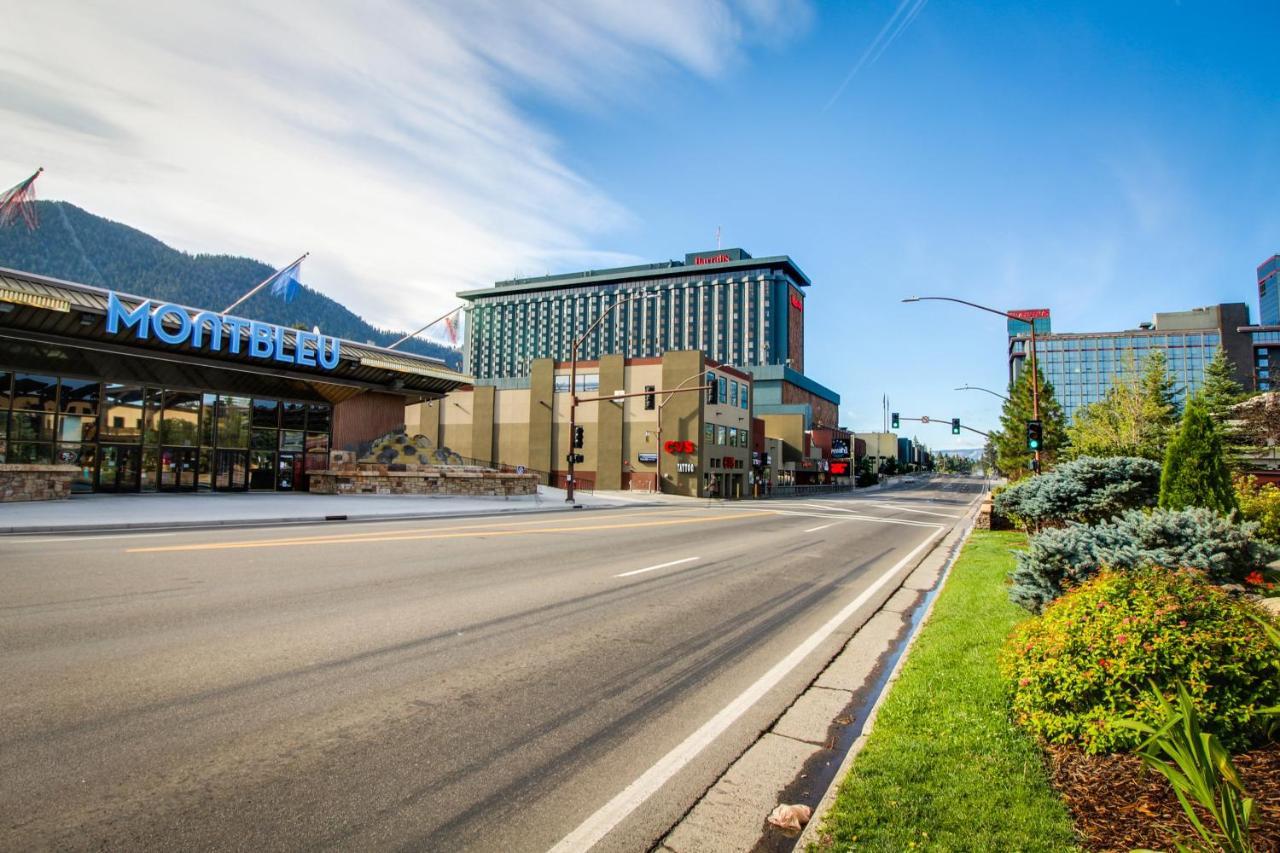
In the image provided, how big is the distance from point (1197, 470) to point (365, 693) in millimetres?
13898

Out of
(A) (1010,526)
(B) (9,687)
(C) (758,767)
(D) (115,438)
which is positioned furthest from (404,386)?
(C) (758,767)

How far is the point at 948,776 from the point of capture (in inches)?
148

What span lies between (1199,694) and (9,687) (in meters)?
8.02

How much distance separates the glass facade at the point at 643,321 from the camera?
153 meters

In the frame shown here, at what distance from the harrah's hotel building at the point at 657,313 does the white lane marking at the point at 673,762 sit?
13568 cm

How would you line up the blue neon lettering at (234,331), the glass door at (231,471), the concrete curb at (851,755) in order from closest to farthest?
the concrete curb at (851,755)
the blue neon lettering at (234,331)
the glass door at (231,471)

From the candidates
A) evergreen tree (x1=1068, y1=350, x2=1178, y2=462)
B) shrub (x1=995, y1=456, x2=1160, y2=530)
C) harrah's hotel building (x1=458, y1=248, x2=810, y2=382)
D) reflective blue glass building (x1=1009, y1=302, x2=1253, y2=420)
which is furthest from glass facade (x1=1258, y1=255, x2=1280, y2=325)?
shrub (x1=995, y1=456, x2=1160, y2=530)

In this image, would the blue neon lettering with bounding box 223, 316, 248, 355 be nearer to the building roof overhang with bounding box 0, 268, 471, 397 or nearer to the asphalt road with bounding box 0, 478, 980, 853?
the building roof overhang with bounding box 0, 268, 471, 397

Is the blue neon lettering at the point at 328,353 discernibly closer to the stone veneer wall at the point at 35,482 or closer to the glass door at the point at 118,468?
the glass door at the point at 118,468

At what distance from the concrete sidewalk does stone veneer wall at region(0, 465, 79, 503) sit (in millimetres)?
579

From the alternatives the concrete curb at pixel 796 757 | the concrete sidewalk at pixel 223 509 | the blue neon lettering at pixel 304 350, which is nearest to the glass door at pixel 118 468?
the concrete sidewalk at pixel 223 509

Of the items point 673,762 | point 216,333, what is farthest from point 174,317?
point 673,762

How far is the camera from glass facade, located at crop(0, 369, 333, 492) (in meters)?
25.6

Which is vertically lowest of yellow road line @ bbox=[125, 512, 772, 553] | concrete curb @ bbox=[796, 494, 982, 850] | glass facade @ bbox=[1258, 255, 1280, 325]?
concrete curb @ bbox=[796, 494, 982, 850]
